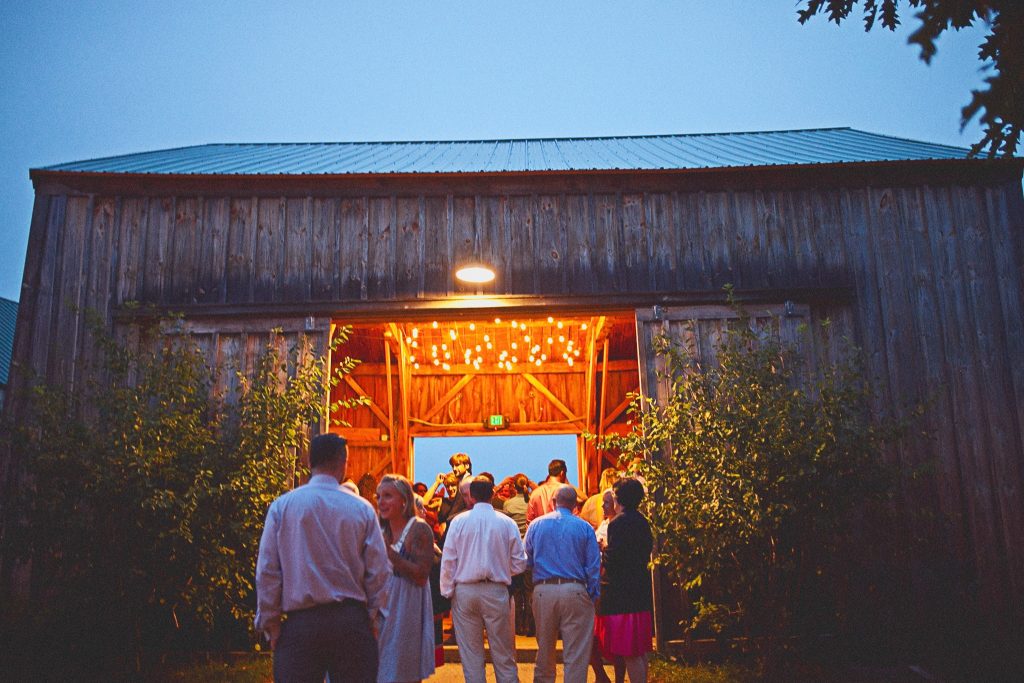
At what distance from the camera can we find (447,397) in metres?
17.2

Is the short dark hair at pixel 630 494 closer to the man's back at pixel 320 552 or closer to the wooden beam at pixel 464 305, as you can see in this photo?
the man's back at pixel 320 552

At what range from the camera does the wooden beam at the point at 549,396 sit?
55.8 feet

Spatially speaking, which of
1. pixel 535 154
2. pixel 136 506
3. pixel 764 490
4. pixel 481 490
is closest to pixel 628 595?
pixel 481 490

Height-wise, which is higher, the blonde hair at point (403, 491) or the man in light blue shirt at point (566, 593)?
the blonde hair at point (403, 491)

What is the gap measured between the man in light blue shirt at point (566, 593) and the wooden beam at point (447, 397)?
1031 centimetres

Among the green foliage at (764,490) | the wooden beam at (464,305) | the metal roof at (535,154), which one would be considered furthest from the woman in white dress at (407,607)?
the metal roof at (535,154)

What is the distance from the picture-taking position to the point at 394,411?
17.0 meters

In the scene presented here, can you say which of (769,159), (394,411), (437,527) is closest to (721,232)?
(769,159)

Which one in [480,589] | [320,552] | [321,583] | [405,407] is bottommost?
[480,589]

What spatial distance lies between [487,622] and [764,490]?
2658 millimetres

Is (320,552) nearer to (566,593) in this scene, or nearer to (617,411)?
(566,593)

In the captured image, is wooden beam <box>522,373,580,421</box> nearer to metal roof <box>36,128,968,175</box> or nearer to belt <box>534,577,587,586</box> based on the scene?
metal roof <box>36,128,968,175</box>

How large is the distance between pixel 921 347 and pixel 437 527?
592cm

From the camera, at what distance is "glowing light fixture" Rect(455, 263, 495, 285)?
32.7 feet
